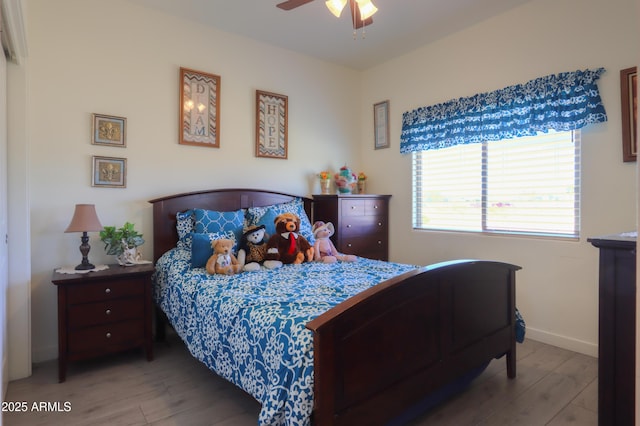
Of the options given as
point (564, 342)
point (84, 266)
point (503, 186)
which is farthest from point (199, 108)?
point (564, 342)

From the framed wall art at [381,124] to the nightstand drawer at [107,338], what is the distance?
9.93 ft

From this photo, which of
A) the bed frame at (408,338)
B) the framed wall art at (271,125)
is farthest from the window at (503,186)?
the framed wall art at (271,125)

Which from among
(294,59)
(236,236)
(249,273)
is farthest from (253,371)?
(294,59)

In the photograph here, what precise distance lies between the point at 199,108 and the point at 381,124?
80.2 inches

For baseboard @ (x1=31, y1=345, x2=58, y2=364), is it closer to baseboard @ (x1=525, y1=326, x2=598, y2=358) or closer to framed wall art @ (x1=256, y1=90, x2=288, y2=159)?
framed wall art @ (x1=256, y1=90, x2=288, y2=159)

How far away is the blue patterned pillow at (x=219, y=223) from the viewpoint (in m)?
2.98

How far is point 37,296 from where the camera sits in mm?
2660

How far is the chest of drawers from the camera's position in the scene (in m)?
3.75

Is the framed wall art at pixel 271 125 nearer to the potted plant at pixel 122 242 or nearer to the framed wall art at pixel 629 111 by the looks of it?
the potted plant at pixel 122 242

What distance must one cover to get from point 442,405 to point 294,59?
11.3ft

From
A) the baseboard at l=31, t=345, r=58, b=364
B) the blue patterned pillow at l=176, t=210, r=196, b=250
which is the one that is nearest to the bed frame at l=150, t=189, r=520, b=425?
the blue patterned pillow at l=176, t=210, r=196, b=250

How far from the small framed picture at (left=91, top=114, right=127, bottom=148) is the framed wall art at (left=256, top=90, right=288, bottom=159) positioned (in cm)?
120

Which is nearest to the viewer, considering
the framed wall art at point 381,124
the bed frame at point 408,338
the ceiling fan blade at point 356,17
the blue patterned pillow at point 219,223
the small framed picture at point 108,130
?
the bed frame at point 408,338

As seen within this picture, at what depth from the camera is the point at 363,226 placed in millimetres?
3943
